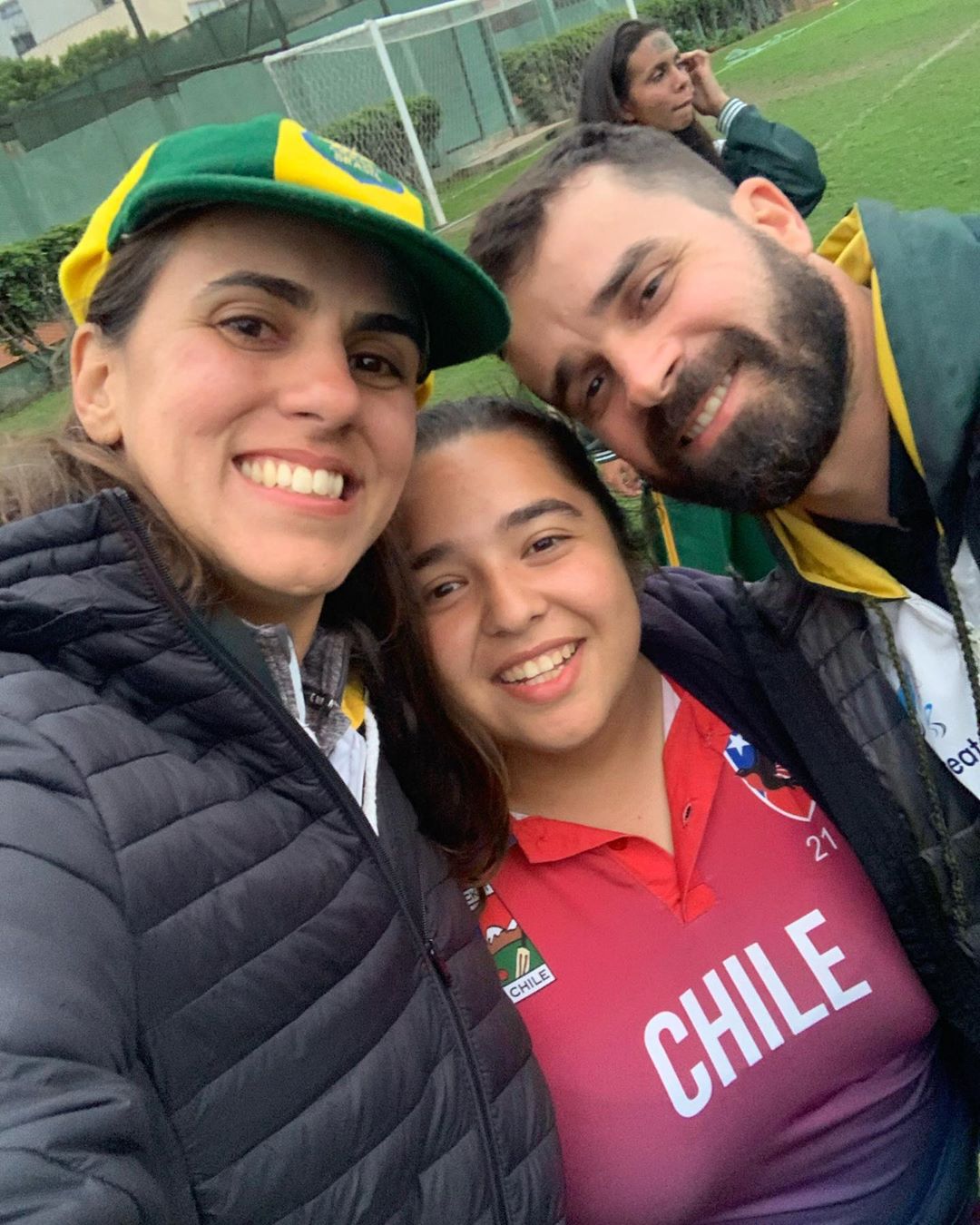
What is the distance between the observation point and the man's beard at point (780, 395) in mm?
1824

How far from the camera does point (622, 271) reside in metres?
1.94

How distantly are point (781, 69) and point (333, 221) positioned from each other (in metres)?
18.4

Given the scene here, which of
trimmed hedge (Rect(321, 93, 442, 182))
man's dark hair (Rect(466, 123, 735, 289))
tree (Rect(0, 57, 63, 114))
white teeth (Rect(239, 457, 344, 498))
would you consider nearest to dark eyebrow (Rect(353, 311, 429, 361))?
white teeth (Rect(239, 457, 344, 498))

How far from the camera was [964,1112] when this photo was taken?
1.85 m

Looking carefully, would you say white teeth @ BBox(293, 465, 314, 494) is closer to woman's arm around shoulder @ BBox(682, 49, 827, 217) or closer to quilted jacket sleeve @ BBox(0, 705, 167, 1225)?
quilted jacket sleeve @ BBox(0, 705, 167, 1225)

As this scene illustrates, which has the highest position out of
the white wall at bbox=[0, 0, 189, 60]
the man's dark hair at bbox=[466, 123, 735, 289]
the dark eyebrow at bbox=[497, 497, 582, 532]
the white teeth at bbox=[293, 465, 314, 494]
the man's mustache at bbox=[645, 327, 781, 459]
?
the white wall at bbox=[0, 0, 189, 60]

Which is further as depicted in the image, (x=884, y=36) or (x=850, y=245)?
(x=884, y=36)

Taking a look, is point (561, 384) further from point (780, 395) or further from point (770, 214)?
point (770, 214)

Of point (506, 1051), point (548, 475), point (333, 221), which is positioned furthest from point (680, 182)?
point (506, 1051)

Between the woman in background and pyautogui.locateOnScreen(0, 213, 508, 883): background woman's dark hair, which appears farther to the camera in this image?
the woman in background

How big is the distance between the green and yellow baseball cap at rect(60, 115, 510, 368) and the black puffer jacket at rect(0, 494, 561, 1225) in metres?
0.41

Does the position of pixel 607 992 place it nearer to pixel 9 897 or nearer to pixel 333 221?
pixel 9 897

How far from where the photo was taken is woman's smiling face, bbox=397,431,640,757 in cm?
179

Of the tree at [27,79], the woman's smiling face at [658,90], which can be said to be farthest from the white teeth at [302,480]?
the tree at [27,79]
